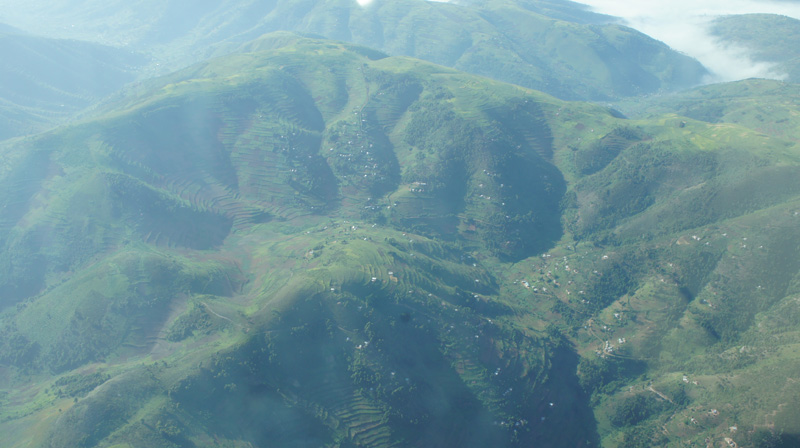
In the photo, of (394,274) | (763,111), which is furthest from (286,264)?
(763,111)

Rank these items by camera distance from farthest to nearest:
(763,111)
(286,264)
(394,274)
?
(763,111), (286,264), (394,274)

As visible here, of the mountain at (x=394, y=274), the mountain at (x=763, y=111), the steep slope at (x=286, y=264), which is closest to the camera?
Result: the steep slope at (x=286, y=264)

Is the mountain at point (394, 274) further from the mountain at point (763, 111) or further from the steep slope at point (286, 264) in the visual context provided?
the mountain at point (763, 111)

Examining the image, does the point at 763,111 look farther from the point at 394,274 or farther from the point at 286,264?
the point at 286,264

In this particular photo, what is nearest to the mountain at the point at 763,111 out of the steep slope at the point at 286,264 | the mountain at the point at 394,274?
the mountain at the point at 394,274

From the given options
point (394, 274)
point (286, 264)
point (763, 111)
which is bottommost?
point (286, 264)

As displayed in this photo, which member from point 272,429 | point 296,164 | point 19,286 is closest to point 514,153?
point 296,164

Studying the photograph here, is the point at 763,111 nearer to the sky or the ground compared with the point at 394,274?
nearer to the sky

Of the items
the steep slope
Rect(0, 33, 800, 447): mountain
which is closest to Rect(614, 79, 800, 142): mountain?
Rect(0, 33, 800, 447): mountain

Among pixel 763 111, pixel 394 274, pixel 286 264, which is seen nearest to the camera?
pixel 394 274

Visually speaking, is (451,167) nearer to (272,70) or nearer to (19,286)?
(272,70)
